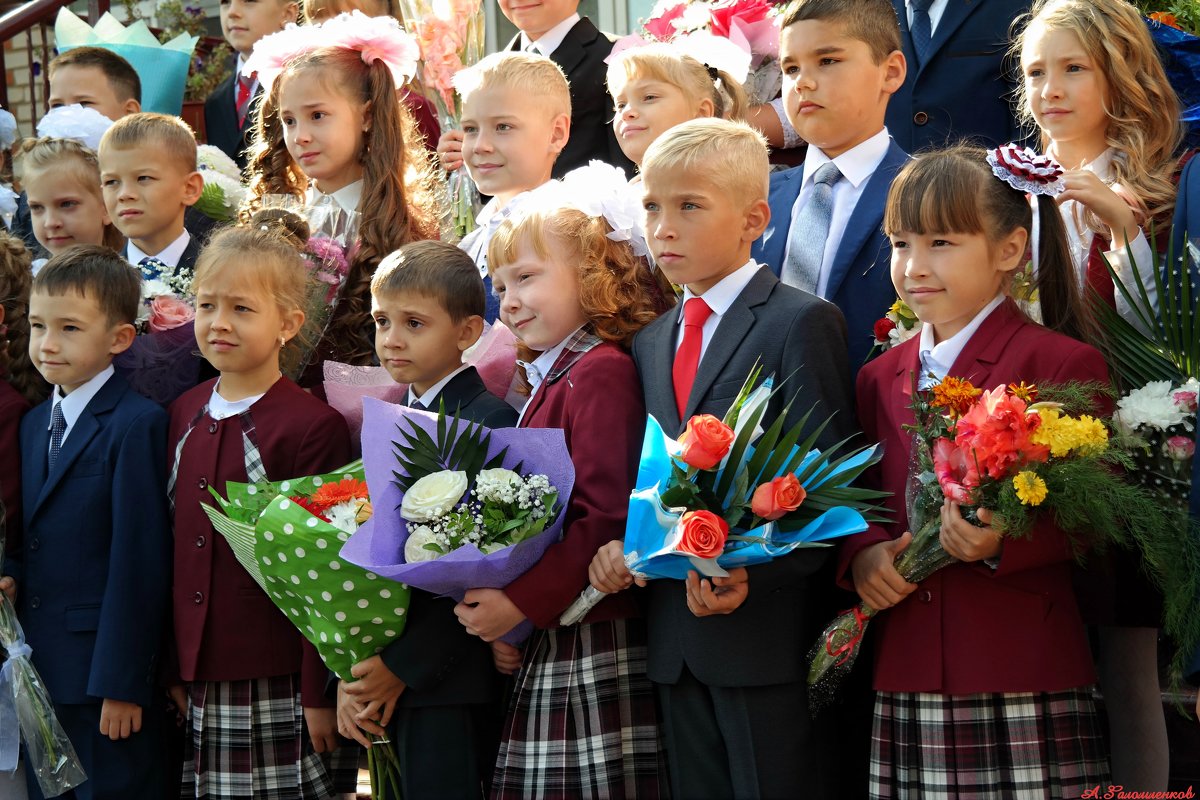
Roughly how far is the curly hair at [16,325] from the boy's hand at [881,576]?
2766 mm

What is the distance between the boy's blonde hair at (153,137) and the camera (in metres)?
4.57

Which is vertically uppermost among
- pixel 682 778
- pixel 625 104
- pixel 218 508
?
pixel 625 104

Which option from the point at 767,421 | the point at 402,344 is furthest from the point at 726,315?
the point at 402,344

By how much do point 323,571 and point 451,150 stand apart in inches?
82.5

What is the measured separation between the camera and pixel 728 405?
3.10 metres

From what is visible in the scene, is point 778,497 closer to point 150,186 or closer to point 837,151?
point 837,151

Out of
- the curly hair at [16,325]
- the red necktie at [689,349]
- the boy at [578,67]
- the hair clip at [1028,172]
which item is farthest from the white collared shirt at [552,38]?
the hair clip at [1028,172]

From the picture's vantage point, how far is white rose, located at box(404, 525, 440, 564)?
3012 millimetres

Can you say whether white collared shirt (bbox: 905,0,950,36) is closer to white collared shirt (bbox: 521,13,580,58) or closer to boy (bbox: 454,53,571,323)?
boy (bbox: 454,53,571,323)

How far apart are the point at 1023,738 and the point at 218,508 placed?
2220 millimetres

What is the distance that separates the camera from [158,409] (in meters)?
3.92

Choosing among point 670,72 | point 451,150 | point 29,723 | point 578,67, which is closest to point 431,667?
point 29,723

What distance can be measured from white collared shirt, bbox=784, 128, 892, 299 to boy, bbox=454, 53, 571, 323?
3.14 feet

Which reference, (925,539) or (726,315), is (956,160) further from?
(925,539)
